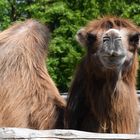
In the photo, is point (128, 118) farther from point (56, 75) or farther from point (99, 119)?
point (56, 75)

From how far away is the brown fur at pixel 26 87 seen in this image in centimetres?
351

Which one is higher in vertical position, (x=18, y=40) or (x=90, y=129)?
(x=18, y=40)

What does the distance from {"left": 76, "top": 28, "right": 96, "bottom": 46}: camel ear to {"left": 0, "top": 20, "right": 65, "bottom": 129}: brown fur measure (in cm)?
41

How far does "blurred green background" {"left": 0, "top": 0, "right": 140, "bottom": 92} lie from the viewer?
49.4ft

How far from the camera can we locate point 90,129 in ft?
10.9

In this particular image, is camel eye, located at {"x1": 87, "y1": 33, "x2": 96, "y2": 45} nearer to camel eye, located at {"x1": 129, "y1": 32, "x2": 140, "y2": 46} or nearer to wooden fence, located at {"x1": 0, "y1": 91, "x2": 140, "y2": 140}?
camel eye, located at {"x1": 129, "y1": 32, "x2": 140, "y2": 46}

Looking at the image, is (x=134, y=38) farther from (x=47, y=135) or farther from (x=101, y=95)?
(x=47, y=135)

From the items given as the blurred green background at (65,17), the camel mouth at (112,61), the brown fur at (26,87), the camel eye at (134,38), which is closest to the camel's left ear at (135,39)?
the camel eye at (134,38)

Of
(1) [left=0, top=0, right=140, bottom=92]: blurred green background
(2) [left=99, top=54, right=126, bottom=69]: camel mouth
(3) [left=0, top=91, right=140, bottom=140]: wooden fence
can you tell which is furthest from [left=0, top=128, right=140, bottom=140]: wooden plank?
(1) [left=0, top=0, right=140, bottom=92]: blurred green background

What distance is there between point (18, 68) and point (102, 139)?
1.46 meters

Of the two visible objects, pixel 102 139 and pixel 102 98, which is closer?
pixel 102 139

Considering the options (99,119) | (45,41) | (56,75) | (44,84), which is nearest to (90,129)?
(99,119)

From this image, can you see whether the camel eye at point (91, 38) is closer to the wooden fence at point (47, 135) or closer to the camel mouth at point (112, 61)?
the camel mouth at point (112, 61)

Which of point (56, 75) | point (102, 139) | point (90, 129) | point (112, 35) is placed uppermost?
point (112, 35)
